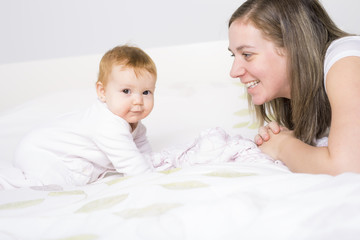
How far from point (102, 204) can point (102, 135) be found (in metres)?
0.54

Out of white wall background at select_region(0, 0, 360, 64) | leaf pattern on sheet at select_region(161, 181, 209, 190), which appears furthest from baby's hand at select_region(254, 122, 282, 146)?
white wall background at select_region(0, 0, 360, 64)

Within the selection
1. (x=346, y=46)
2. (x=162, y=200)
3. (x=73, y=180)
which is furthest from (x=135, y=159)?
(x=346, y=46)

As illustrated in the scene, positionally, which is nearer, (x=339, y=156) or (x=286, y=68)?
(x=339, y=156)

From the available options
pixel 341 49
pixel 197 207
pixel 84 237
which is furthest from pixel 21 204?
pixel 341 49

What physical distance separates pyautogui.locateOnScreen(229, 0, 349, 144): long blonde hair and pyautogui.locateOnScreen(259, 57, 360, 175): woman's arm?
0.14 meters

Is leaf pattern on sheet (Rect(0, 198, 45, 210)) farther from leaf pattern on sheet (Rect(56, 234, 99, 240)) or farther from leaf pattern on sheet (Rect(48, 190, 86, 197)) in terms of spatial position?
leaf pattern on sheet (Rect(56, 234, 99, 240))

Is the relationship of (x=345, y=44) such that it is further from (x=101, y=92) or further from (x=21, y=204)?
(x=21, y=204)

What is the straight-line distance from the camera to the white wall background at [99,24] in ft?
11.0

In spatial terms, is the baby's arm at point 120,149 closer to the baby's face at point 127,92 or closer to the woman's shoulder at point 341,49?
the baby's face at point 127,92

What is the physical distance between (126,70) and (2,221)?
692mm

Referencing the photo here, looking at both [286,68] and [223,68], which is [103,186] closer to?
[286,68]

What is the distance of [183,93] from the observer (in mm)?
2357

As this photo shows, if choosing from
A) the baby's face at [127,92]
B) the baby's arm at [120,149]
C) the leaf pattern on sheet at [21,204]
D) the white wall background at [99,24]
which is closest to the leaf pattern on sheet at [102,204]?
the leaf pattern on sheet at [21,204]

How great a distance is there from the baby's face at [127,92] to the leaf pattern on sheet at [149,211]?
2.08 feet
